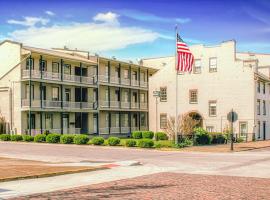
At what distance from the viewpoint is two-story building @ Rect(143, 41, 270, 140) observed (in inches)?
1946

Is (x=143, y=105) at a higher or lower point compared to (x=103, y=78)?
lower

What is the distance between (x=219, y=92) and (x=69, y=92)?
59.8ft

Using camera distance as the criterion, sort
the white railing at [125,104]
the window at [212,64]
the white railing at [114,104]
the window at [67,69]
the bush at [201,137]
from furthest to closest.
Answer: the white railing at [125,104] < the white railing at [114,104] < the window at [67,69] < the window at [212,64] < the bush at [201,137]

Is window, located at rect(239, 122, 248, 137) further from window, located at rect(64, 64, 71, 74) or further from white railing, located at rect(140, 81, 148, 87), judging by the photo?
window, located at rect(64, 64, 71, 74)

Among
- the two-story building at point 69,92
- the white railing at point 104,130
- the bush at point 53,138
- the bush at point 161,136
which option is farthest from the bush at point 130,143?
the white railing at point 104,130

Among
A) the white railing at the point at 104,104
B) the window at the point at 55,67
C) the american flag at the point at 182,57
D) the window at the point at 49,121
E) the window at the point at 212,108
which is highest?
the window at the point at 55,67

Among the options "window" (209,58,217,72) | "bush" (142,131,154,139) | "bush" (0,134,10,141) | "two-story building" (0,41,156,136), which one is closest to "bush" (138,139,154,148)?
"bush" (0,134,10,141)

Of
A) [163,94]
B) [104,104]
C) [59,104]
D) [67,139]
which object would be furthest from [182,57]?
[104,104]

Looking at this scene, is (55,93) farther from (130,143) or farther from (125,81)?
(130,143)

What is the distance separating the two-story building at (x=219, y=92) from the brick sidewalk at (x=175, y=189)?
116ft

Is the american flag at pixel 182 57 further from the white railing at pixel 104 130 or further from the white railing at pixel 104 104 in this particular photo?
the white railing at pixel 104 130

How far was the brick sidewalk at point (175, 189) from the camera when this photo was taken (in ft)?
36.1

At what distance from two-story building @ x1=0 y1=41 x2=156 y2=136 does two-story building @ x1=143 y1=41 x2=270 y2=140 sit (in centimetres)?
767

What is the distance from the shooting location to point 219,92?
2020 inches
